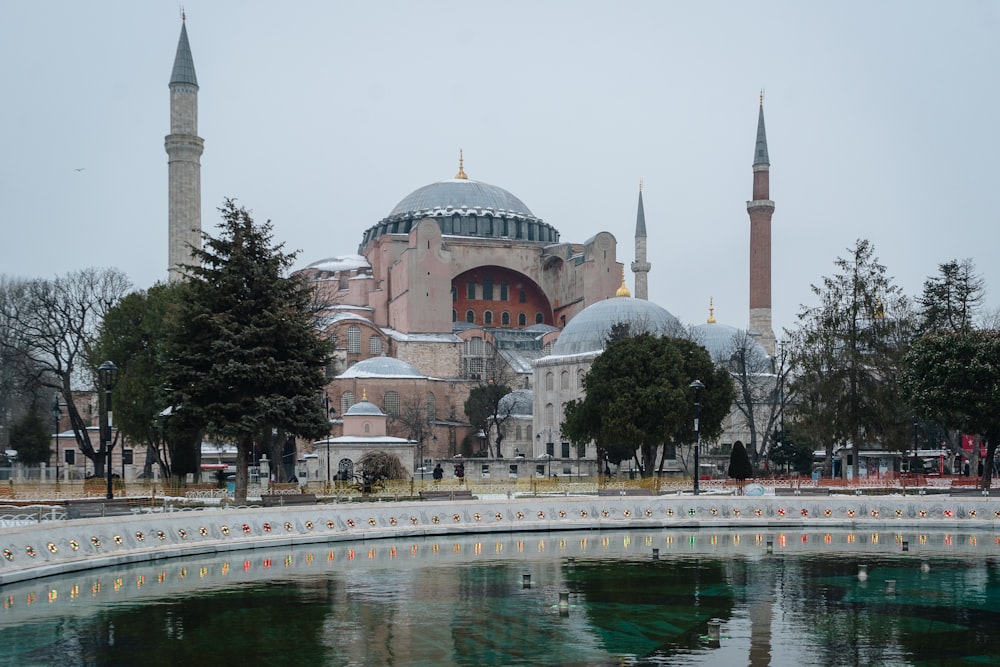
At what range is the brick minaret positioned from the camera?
73.4m

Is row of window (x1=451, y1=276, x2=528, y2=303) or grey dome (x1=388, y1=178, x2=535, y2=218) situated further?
grey dome (x1=388, y1=178, x2=535, y2=218)

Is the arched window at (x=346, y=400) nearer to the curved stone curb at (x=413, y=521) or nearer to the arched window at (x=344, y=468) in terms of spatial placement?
the arched window at (x=344, y=468)

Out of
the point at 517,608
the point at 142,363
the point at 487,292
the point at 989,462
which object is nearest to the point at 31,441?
the point at 142,363

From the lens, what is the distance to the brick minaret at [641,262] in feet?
241

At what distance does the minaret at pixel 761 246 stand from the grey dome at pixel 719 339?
3831mm

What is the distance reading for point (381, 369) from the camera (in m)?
58.2

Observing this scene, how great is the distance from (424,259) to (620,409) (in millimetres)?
29597

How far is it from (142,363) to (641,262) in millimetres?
44159

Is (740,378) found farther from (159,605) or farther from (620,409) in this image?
(159,605)

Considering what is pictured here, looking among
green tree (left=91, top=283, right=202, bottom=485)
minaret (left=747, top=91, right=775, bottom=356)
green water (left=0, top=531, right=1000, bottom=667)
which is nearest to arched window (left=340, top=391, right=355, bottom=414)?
green tree (left=91, top=283, right=202, bottom=485)

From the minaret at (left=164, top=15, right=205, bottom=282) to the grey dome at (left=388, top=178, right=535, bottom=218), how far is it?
66.1ft

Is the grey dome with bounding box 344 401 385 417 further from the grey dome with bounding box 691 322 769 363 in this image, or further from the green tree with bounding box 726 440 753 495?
the grey dome with bounding box 691 322 769 363

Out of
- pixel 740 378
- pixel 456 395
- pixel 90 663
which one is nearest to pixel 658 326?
pixel 740 378

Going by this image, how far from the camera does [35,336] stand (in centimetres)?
4009
